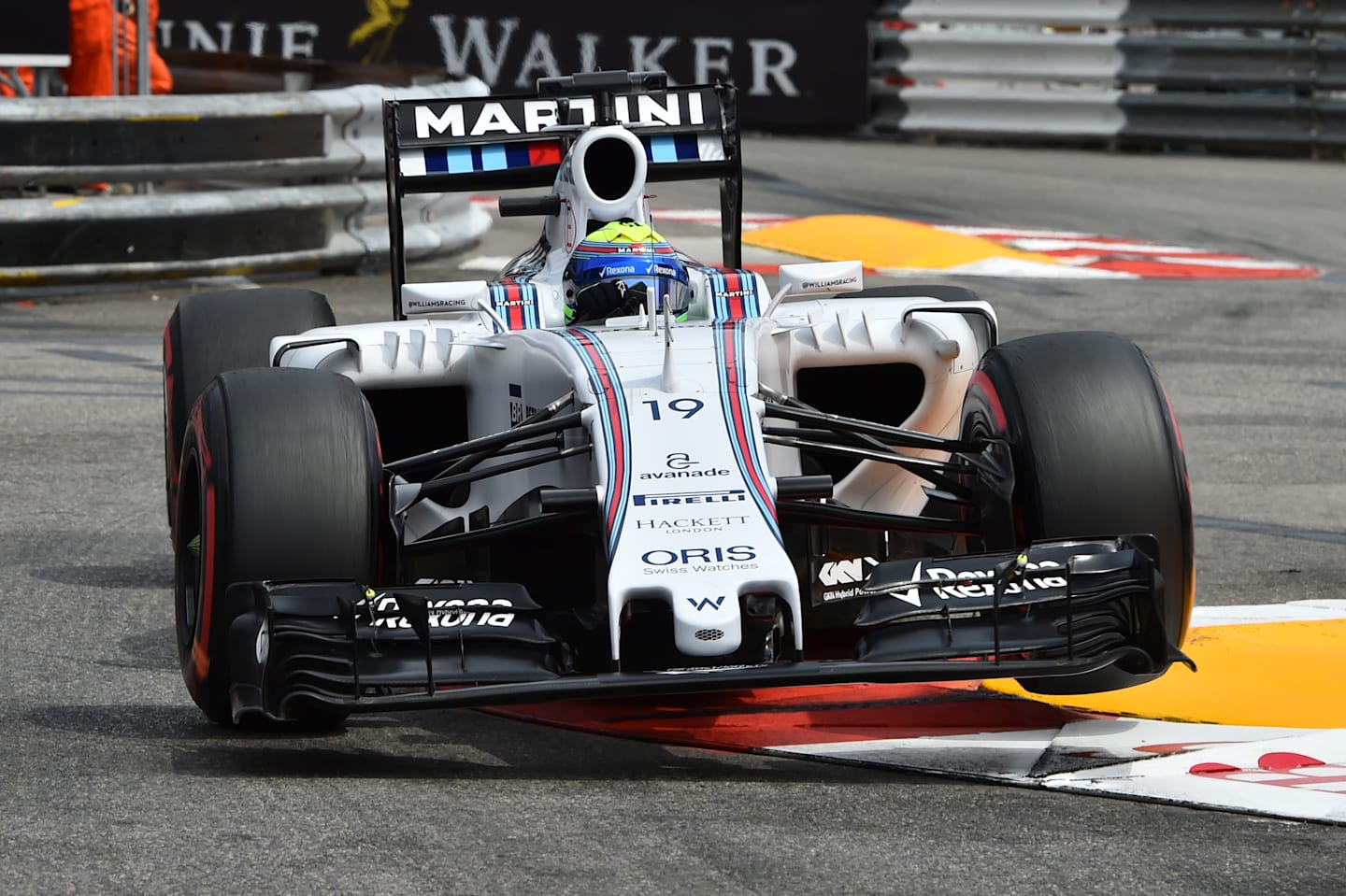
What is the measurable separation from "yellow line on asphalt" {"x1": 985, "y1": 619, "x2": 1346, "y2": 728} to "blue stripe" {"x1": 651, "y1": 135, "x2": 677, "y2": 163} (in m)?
2.57

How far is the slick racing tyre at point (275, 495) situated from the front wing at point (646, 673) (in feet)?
0.43

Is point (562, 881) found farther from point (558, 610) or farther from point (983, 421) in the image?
point (983, 421)

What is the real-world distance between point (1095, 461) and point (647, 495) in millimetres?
1096

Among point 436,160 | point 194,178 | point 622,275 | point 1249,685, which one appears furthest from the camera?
point 194,178

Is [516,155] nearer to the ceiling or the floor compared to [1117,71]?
nearer to the floor

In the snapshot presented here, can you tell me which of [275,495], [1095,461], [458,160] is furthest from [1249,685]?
[458,160]

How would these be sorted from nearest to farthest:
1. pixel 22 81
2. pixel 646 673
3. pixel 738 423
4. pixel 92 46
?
pixel 646 673 → pixel 738 423 → pixel 92 46 → pixel 22 81

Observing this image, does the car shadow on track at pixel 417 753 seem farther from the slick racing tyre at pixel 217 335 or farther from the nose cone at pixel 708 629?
the slick racing tyre at pixel 217 335

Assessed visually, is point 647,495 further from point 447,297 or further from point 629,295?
point 447,297

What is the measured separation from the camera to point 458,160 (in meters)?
7.82

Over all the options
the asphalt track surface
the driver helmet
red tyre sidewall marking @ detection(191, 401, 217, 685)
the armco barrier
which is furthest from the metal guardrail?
red tyre sidewall marking @ detection(191, 401, 217, 685)

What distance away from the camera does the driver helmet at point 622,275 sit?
677cm

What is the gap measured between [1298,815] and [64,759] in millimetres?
2720

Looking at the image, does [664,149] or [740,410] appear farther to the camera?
[664,149]
